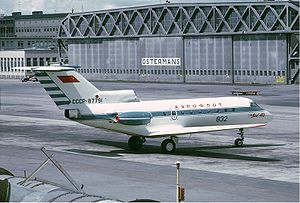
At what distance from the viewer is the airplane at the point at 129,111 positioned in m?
43.0

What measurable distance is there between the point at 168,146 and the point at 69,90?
23.3 ft

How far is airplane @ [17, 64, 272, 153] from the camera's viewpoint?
42969 millimetres

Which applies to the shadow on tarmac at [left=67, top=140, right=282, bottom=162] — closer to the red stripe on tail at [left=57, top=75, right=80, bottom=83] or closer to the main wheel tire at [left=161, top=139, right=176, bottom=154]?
the main wheel tire at [left=161, top=139, right=176, bottom=154]

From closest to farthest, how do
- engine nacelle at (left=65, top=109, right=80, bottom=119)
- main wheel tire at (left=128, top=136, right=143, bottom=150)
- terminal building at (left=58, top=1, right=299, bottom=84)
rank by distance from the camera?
engine nacelle at (left=65, top=109, right=80, bottom=119) < main wheel tire at (left=128, top=136, right=143, bottom=150) < terminal building at (left=58, top=1, right=299, bottom=84)

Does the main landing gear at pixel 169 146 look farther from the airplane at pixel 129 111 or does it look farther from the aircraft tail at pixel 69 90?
the aircraft tail at pixel 69 90

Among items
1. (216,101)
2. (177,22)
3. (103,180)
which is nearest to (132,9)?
(177,22)

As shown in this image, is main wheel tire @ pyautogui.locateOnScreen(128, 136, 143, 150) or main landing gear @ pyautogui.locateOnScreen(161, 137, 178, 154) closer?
main landing gear @ pyautogui.locateOnScreen(161, 137, 178, 154)

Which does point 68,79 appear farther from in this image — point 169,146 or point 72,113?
point 169,146

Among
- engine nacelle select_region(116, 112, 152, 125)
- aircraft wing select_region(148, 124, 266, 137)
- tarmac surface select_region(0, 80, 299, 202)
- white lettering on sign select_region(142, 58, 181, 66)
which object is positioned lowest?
tarmac surface select_region(0, 80, 299, 202)

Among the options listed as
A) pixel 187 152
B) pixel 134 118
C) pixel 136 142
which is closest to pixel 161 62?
pixel 136 142

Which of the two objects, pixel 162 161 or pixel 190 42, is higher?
pixel 190 42

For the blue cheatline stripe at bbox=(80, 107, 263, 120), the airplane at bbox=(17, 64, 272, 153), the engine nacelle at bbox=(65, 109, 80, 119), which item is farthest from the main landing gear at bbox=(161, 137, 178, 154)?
the engine nacelle at bbox=(65, 109, 80, 119)

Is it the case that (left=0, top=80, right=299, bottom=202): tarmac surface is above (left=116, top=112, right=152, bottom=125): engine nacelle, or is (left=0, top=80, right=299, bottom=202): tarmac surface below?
below

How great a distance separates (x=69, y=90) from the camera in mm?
43719
